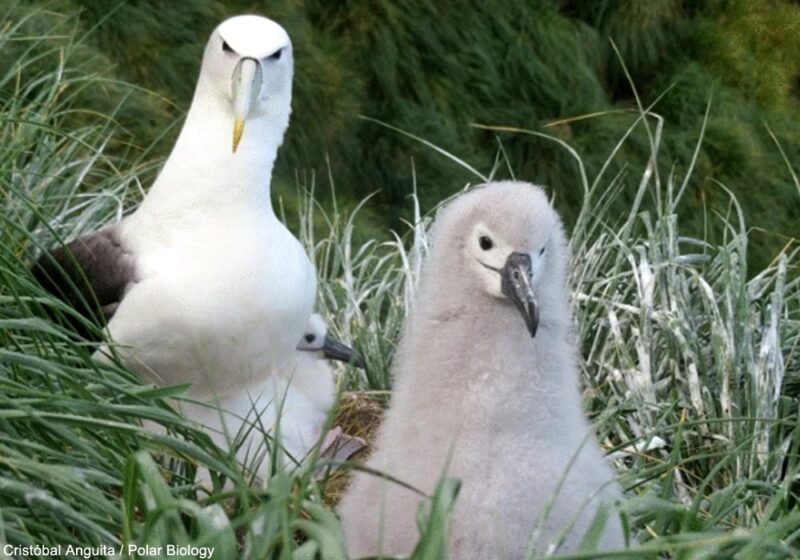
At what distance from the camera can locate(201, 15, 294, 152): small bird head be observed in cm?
346

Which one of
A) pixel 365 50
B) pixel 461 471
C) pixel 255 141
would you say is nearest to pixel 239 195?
pixel 255 141

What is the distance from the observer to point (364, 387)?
4227mm

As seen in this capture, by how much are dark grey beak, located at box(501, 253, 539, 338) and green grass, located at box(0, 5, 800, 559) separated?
1.00 feet

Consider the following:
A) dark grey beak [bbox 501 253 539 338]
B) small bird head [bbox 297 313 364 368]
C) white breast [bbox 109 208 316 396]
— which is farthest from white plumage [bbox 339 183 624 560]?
small bird head [bbox 297 313 364 368]

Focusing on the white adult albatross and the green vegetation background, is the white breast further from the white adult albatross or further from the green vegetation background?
the green vegetation background

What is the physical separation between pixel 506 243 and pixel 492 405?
0.82 ft

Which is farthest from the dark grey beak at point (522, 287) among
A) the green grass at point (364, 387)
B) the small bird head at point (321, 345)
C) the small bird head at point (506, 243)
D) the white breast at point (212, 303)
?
the small bird head at point (321, 345)

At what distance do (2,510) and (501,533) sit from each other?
0.68 meters

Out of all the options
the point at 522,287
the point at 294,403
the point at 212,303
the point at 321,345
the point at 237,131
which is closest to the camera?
the point at 522,287

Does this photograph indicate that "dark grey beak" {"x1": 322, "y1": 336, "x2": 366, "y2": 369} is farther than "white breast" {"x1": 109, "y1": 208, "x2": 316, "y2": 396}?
Yes

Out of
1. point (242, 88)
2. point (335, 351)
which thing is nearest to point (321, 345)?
point (335, 351)

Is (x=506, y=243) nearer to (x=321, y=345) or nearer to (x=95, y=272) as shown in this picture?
(x=95, y=272)

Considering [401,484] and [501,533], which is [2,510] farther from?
[501,533]

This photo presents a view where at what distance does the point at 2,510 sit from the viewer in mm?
2193
